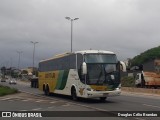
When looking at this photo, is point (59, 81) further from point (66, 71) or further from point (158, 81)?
point (158, 81)

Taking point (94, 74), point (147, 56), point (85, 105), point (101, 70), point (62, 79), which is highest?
point (147, 56)

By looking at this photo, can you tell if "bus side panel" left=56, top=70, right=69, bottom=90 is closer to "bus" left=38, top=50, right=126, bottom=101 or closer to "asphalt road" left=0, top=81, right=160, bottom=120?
"bus" left=38, top=50, right=126, bottom=101

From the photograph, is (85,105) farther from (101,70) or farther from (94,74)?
(101,70)

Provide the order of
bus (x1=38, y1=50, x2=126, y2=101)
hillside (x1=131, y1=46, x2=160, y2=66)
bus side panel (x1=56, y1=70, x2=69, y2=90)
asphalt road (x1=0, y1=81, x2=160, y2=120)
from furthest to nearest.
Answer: hillside (x1=131, y1=46, x2=160, y2=66)
bus side panel (x1=56, y1=70, x2=69, y2=90)
bus (x1=38, y1=50, x2=126, y2=101)
asphalt road (x1=0, y1=81, x2=160, y2=120)

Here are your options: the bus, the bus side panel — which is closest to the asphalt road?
the bus

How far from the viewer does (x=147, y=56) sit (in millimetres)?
115000

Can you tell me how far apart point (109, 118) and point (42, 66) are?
21.9m

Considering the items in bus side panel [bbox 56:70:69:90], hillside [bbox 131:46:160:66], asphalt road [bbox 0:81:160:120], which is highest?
hillside [bbox 131:46:160:66]

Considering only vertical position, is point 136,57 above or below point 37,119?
above

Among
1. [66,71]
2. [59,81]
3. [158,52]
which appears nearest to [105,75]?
[66,71]

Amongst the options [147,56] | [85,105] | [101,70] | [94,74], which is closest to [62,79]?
[94,74]

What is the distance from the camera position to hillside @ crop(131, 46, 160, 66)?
114 metres

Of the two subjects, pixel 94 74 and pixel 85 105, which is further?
pixel 94 74

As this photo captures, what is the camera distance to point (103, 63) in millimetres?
24547
